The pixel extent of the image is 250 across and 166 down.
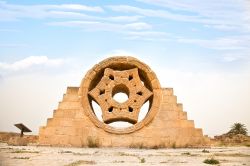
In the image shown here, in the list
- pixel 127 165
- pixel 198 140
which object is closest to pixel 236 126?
pixel 198 140

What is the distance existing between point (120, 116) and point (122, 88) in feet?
4.16

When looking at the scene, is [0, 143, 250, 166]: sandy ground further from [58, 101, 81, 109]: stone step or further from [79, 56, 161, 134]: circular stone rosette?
[58, 101, 81, 109]: stone step

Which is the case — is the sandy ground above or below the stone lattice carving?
below

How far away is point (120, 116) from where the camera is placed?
13266 millimetres

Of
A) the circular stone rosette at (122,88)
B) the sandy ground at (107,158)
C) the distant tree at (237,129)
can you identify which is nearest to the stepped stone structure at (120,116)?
the circular stone rosette at (122,88)

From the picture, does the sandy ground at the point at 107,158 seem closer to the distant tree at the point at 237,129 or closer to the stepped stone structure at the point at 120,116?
the stepped stone structure at the point at 120,116

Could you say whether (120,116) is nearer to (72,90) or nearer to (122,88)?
(122,88)

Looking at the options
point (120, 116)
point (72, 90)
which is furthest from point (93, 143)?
point (72, 90)

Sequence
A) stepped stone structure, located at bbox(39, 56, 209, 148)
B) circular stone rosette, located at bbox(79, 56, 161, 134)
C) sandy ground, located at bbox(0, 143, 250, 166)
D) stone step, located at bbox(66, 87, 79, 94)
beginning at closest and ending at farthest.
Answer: sandy ground, located at bbox(0, 143, 250, 166), stepped stone structure, located at bbox(39, 56, 209, 148), circular stone rosette, located at bbox(79, 56, 161, 134), stone step, located at bbox(66, 87, 79, 94)

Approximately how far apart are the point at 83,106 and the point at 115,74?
159 centimetres

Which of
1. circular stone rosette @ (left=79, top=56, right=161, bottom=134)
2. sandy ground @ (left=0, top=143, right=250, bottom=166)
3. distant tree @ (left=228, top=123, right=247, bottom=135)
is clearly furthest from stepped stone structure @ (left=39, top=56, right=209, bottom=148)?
distant tree @ (left=228, top=123, right=247, bottom=135)

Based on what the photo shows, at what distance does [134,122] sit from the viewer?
13516 mm

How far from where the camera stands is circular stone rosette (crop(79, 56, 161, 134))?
43.7 feet

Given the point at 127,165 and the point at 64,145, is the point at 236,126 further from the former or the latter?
the point at 127,165
